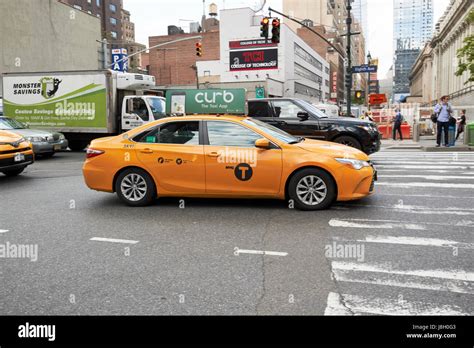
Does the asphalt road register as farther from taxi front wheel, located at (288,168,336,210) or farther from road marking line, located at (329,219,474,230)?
taxi front wheel, located at (288,168,336,210)

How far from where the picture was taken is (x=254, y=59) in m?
78.4

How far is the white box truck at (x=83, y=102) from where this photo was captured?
18938 mm

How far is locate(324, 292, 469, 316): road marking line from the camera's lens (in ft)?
12.8

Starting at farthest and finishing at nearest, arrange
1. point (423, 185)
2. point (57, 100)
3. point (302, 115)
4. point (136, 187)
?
1. point (57, 100)
2. point (302, 115)
3. point (423, 185)
4. point (136, 187)

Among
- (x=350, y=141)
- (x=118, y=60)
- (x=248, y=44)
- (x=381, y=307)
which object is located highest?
(x=248, y=44)

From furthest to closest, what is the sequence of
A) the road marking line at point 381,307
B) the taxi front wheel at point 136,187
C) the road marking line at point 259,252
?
the taxi front wheel at point 136,187 → the road marking line at point 259,252 → the road marking line at point 381,307

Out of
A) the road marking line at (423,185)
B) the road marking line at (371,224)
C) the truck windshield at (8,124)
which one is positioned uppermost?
the truck windshield at (8,124)

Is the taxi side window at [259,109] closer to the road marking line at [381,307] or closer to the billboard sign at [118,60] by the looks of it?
the road marking line at [381,307]

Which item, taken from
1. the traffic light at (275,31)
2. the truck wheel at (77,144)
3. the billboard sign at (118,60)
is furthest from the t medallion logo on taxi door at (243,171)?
the billboard sign at (118,60)

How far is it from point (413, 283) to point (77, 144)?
1807 cm

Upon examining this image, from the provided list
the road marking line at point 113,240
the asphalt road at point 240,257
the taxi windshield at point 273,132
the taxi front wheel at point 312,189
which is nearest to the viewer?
the asphalt road at point 240,257

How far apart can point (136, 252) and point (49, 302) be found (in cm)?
152

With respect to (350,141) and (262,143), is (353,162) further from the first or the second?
(350,141)

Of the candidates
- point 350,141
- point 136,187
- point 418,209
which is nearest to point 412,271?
point 418,209
